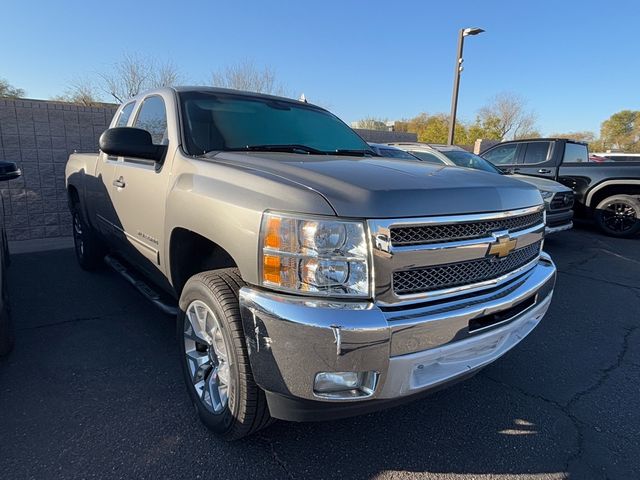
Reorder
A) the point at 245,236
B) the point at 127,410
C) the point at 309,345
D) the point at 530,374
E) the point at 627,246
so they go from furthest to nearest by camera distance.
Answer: the point at 627,246 < the point at 530,374 < the point at 127,410 < the point at 245,236 < the point at 309,345

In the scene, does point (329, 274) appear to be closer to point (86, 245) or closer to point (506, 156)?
point (86, 245)

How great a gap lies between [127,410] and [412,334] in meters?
1.78

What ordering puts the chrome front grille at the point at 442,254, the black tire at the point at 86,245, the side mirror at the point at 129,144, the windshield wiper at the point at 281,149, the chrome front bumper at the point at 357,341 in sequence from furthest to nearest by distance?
the black tire at the point at 86,245, the windshield wiper at the point at 281,149, the side mirror at the point at 129,144, the chrome front grille at the point at 442,254, the chrome front bumper at the point at 357,341

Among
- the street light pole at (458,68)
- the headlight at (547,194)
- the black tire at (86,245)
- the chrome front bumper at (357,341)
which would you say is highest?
the street light pole at (458,68)

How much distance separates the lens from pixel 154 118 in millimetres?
3168

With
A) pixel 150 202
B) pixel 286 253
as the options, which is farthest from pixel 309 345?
pixel 150 202

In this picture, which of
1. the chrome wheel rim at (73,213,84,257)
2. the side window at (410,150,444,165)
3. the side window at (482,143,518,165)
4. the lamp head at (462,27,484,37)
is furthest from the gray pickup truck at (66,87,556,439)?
the lamp head at (462,27,484,37)

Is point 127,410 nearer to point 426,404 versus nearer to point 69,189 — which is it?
point 426,404

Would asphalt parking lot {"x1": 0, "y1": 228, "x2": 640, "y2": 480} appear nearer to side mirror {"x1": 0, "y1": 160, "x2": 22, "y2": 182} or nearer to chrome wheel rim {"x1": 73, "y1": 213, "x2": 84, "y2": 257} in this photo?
side mirror {"x1": 0, "y1": 160, "x2": 22, "y2": 182}

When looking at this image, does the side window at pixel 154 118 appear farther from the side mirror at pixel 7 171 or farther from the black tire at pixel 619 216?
the black tire at pixel 619 216

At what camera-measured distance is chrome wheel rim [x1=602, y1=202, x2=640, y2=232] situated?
7785 millimetres

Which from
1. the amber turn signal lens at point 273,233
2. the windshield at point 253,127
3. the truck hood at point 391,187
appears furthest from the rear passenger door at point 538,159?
the amber turn signal lens at point 273,233

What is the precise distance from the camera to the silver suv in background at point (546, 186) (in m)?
6.51

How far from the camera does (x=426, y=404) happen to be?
2.53 m
